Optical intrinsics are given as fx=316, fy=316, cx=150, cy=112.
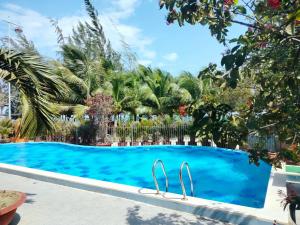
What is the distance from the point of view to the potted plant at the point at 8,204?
5.11m

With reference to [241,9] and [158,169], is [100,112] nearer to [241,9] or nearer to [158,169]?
[158,169]

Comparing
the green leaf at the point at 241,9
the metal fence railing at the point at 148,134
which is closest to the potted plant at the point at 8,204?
the green leaf at the point at 241,9

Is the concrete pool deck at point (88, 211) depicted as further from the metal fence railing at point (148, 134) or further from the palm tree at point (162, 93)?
the palm tree at point (162, 93)

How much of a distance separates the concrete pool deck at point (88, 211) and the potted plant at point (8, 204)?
481 millimetres

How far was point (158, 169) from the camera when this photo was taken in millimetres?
13914

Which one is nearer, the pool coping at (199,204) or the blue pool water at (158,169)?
the pool coping at (199,204)

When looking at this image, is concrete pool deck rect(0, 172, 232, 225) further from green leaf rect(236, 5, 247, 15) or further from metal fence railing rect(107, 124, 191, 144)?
metal fence railing rect(107, 124, 191, 144)

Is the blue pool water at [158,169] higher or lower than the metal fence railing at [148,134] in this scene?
lower

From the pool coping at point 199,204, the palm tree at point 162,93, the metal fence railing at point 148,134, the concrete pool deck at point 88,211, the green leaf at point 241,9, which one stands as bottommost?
the concrete pool deck at point 88,211

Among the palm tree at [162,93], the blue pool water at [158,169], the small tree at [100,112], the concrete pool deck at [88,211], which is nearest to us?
the concrete pool deck at [88,211]

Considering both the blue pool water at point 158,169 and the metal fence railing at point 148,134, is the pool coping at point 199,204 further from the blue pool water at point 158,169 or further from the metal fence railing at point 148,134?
the metal fence railing at point 148,134

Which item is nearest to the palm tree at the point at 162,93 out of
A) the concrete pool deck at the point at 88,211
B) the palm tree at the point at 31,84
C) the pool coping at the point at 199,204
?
the pool coping at the point at 199,204

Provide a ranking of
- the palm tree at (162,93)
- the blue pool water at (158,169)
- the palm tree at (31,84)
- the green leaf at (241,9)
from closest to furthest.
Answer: the green leaf at (241,9), the palm tree at (31,84), the blue pool water at (158,169), the palm tree at (162,93)

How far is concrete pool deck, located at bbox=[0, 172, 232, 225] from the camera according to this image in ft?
19.2
